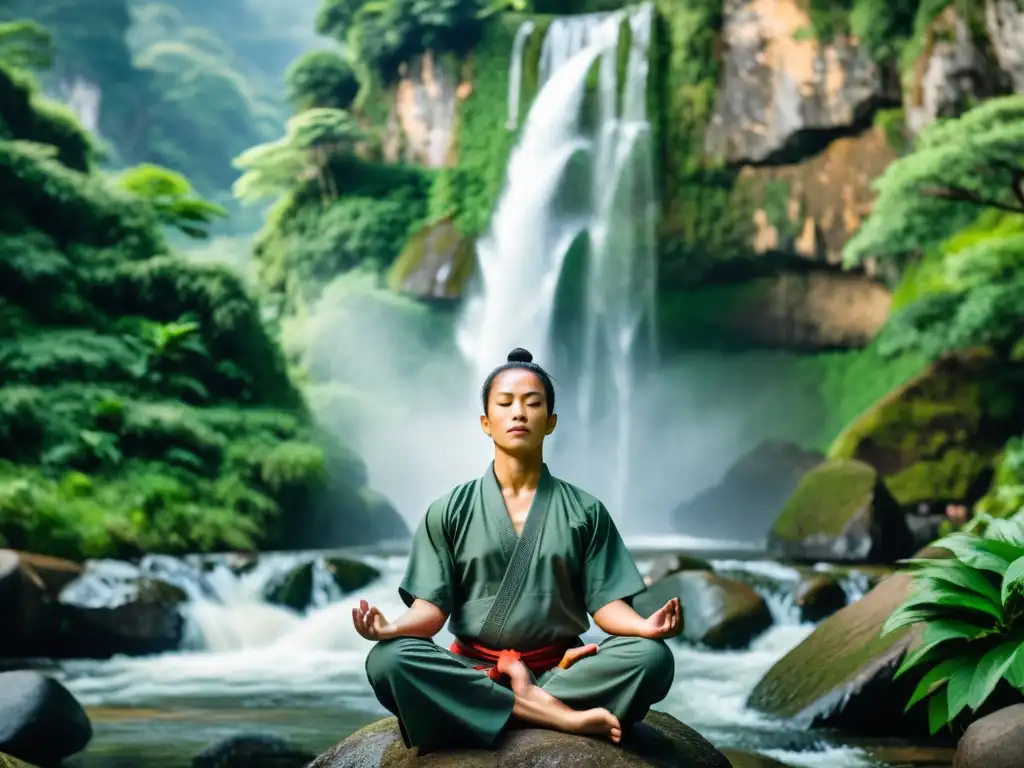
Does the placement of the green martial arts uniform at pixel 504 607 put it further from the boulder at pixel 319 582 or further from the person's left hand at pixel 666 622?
the boulder at pixel 319 582

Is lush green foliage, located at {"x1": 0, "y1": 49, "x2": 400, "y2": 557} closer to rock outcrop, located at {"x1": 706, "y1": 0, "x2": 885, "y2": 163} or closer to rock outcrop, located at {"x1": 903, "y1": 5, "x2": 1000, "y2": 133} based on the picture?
rock outcrop, located at {"x1": 706, "y1": 0, "x2": 885, "y2": 163}

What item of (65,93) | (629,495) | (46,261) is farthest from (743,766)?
(65,93)

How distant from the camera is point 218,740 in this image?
5871 millimetres

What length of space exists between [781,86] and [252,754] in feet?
55.1

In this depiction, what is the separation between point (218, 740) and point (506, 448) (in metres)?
3.43

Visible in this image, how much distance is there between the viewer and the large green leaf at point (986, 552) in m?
4.52

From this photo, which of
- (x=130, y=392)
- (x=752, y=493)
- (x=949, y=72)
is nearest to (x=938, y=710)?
(x=130, y=392)

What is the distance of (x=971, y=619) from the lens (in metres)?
4.60

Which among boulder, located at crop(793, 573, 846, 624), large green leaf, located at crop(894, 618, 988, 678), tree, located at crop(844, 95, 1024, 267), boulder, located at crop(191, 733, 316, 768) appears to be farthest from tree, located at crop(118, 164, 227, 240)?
large green leaf, located at crop(894, 618, 988, 678)

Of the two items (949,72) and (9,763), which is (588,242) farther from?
(9,763)

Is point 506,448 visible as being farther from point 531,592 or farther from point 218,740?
point 218,740

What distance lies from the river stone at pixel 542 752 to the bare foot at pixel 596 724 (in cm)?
2

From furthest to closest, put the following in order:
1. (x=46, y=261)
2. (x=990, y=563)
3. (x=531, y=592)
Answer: (x=46, y=261) → (x=990, y=563) → (x=531, y=592)

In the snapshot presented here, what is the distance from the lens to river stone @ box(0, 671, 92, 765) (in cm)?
521
